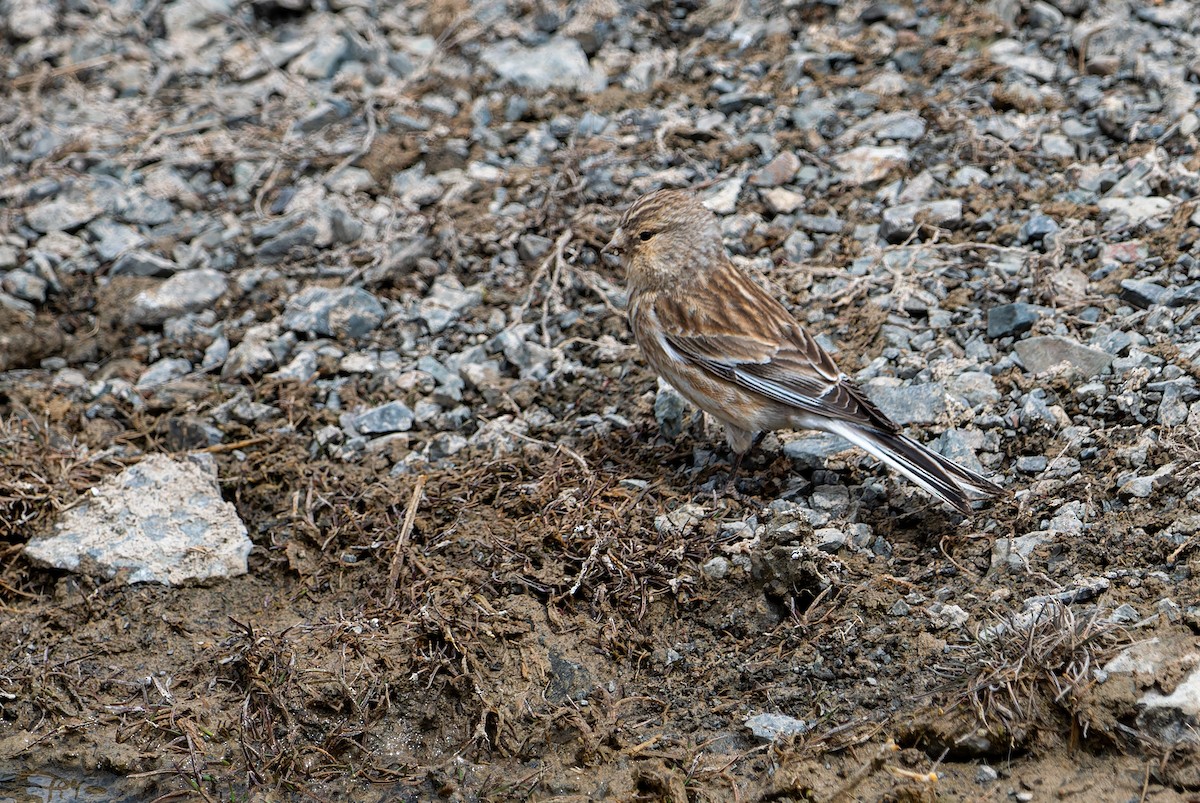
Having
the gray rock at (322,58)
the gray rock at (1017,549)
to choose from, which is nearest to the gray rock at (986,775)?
the gray rock at (1017,549)

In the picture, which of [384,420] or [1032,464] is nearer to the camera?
[1032,464]

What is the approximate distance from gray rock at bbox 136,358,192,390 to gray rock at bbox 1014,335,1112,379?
4.24 metres

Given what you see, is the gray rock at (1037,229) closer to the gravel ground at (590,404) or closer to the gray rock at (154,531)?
the gravel ground at (590,404)

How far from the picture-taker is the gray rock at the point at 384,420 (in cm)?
593

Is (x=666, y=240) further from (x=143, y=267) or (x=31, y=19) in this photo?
(x=31, y=19)

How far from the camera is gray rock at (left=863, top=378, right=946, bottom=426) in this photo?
523 cm

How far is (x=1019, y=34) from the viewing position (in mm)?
7785

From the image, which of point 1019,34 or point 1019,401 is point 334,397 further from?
point 1019,34

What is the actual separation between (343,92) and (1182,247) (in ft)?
18.1

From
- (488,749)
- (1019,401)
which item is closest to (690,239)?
(1019,401)

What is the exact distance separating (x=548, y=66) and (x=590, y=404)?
3273 millimetres

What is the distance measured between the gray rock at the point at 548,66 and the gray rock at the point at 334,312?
2272mm

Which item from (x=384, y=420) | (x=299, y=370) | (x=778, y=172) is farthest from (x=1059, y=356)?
(x=299, y=370)

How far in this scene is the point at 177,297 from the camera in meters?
6.89
